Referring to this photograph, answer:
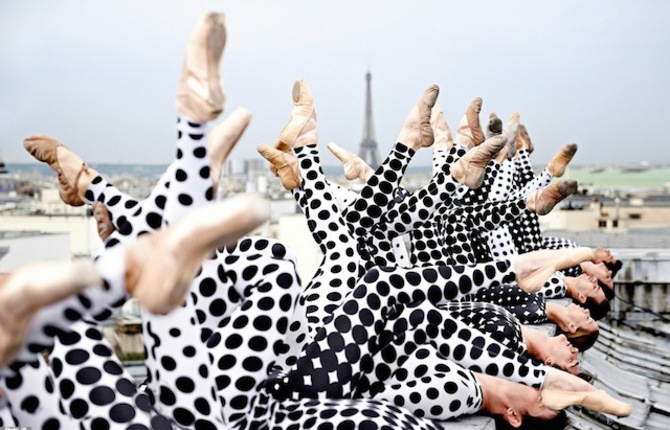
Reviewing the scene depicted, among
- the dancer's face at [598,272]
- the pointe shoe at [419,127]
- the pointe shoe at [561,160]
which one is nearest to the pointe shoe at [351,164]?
the pointe shoe at [419,127]

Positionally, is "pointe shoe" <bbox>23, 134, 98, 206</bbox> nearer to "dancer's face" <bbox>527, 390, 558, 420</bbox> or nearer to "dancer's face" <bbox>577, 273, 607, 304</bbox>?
"dancer's face" <bbox>527, 390, 558, 420</bbox>

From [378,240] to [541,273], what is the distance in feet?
3.06

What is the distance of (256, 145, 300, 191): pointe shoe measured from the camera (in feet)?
10.7

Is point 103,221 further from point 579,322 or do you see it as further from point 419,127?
point 579,322

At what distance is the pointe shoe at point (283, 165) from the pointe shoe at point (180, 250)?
1842mm

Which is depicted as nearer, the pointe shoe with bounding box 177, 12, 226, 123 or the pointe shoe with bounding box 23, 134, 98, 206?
the pointe shoe with bounding box 177, 12, 226, 123

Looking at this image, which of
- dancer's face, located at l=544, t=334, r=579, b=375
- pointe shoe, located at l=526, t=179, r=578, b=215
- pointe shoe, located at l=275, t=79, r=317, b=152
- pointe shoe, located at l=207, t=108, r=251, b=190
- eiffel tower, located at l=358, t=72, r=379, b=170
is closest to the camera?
pointe shoe, located at l=207, t=108, r=251, b=190

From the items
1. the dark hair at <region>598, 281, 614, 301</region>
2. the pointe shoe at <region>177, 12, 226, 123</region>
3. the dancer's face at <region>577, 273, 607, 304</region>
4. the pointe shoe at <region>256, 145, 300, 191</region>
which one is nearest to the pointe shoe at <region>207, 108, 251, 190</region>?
the pointe shoe at <region>177, 12, 226, 123</region>

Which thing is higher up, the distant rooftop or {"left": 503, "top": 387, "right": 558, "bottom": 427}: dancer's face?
{"left": 503, "top": 387, "right": 558, "bottom": 427}: dancer's face

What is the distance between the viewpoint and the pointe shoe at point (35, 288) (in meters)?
1.28

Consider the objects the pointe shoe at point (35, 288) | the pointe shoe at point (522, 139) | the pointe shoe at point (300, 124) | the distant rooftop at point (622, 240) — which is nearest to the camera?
the pointe shoe at point (35, 288)

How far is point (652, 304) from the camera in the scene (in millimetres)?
7719

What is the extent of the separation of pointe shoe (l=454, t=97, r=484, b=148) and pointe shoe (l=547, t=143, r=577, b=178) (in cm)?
166

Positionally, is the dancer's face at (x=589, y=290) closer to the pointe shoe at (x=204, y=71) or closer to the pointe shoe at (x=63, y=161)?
the pointe shoe at (x=63, y=161)
